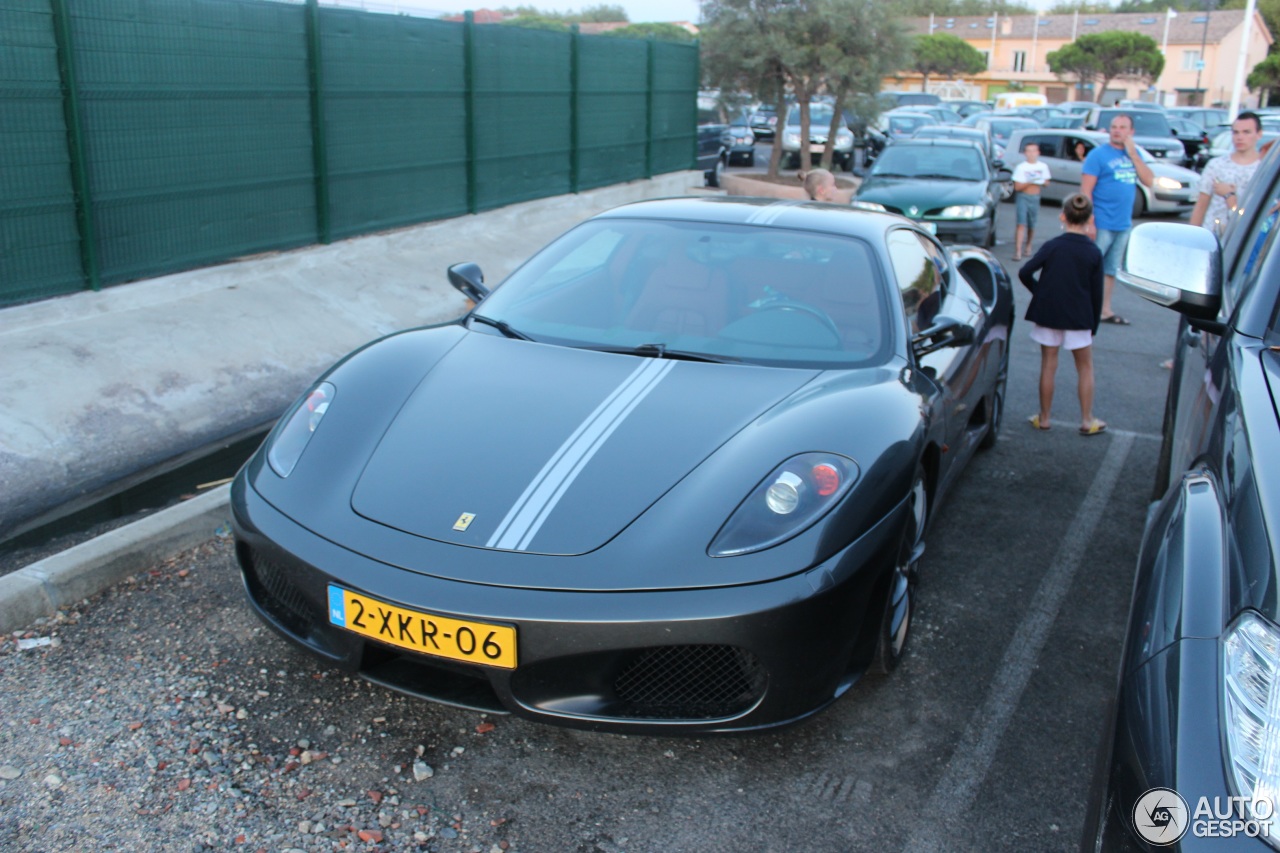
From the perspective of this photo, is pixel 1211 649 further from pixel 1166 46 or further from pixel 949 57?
pixel 1166 46

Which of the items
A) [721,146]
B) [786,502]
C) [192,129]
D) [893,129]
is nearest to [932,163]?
[721,146]

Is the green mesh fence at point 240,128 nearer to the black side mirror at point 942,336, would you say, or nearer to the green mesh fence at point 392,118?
the green mesh fence at point 392,118

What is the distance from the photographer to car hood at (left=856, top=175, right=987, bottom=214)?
39.8ft

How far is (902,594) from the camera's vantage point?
127 inches

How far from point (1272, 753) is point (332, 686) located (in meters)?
2.47

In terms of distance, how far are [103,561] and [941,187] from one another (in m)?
11.0

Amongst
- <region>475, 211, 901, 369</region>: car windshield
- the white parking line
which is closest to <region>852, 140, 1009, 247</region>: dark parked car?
the white parking line

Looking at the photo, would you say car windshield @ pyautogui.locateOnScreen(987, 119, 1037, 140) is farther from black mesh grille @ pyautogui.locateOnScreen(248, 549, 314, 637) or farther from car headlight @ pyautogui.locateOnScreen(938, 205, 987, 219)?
black mesh grille @ pyautogui.locateOnScreen(248, 549, 314, 637)

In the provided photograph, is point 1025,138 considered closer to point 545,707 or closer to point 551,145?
point 551,145

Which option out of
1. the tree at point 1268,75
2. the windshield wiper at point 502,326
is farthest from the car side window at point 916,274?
the tree at point 1268,75

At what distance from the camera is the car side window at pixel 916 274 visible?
158 inches

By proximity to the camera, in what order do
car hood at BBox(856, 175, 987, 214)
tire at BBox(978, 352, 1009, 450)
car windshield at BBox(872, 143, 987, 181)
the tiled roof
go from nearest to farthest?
tire at BBox(978, 352, 1009, 450)
car hood at BBox(856, 175, 987, 214)
car windshield at BBox(872, 143, 987, 181)
the tiled roof

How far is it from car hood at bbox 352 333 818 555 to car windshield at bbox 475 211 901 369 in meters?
0.19

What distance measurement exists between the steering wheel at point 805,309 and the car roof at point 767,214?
44cm
